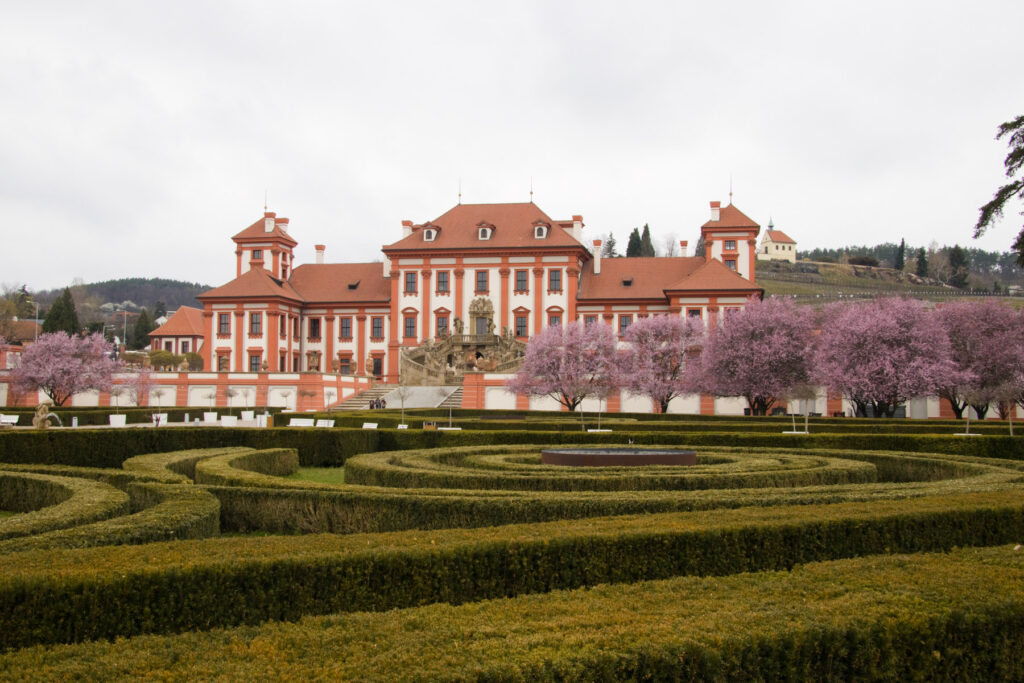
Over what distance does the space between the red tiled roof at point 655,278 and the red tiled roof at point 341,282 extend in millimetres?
14914

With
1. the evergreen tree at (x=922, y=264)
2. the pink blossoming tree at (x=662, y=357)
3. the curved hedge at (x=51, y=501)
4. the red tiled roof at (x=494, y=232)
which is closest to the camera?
the curved hedge at (x=51, y=501)

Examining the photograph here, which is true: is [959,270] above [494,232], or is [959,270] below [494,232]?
above

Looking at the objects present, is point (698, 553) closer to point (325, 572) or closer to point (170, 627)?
point (325, 572)

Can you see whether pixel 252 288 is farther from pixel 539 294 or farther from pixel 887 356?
pixel 887 356

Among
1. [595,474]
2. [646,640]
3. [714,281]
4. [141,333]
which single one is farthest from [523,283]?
[141,333]

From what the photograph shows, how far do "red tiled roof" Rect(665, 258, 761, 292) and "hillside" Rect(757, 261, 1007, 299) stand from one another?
53183mm

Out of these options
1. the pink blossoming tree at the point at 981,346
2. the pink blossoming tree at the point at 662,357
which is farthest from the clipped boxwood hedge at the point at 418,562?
the pink blossoming tree at the point at 662,357

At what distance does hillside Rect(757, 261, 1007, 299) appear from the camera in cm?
10669

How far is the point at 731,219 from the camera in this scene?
59.2 meters

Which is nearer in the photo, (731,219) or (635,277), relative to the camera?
(635,277)

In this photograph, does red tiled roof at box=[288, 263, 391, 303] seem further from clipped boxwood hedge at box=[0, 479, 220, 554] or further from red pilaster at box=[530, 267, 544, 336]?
clipped boxwood hedge at box=[0, 479, 220, 554]

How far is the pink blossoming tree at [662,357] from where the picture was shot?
41.9 m

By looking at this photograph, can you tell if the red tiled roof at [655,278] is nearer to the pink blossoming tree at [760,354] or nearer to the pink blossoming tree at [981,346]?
the pink blossoming tree at [760,354]

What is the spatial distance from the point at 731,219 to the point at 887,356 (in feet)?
83.7
